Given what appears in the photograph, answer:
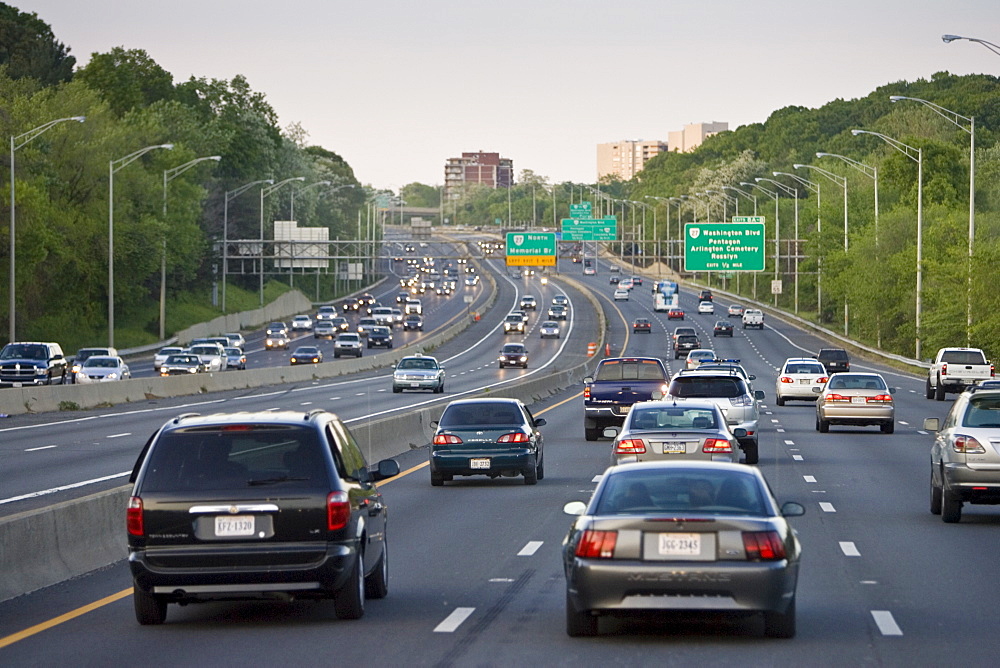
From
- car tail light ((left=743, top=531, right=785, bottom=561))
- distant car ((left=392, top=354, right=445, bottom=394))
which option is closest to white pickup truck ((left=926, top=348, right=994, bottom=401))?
distant car ((left=392, top=354, right=445, bottom=394))

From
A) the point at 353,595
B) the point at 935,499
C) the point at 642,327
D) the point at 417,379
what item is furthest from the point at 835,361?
the point at 353,595

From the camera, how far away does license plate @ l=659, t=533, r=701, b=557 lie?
10641 millimetres

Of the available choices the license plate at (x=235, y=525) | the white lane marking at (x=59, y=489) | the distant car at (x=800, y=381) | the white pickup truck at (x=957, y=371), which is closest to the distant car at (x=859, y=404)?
the distant car at (x=800, y=381)

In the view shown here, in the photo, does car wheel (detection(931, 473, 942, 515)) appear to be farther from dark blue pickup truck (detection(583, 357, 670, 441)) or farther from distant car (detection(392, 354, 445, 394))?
distant car (detection(392, 354, 445, 394))

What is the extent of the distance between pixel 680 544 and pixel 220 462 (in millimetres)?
3309

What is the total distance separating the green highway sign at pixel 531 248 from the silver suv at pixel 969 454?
3352 inches

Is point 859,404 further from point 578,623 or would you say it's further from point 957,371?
point 578,623

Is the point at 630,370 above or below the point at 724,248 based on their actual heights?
below

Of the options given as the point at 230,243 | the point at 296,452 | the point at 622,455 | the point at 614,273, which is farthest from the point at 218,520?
the point at 614,273

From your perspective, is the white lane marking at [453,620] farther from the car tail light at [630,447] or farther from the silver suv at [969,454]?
the car tail light at [630,447]

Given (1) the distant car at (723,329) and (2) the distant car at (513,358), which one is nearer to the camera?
(2) the distant car at (513,358)

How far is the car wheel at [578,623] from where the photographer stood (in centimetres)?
1109

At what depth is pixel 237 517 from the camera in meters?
11.3

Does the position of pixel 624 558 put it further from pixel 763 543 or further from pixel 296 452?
pixel 296 452
